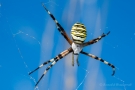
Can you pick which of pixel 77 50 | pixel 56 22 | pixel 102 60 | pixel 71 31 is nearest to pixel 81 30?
pixel 71 31

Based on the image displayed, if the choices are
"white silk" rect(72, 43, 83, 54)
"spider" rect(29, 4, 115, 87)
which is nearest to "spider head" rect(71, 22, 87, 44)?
"spider" rect(29, 4, 115, 87)

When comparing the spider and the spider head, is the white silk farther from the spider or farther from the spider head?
the spider head

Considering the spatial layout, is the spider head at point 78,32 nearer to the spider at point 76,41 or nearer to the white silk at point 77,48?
the spider at point 76,41

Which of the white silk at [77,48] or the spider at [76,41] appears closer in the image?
the spider at [76,41]

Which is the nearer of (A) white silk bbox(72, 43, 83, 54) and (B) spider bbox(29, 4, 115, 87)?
(B) spider bbox(29, 4, 115, 87)

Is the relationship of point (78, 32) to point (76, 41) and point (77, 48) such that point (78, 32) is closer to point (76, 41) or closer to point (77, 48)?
point (76, 41)

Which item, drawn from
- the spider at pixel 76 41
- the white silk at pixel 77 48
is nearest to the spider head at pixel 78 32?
the spider at pixel 76 41

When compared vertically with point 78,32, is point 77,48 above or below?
above

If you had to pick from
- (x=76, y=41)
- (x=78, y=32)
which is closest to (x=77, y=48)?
(x=76, y=41)

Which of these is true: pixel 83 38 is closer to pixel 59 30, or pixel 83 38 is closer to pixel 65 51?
pixel 59 30
